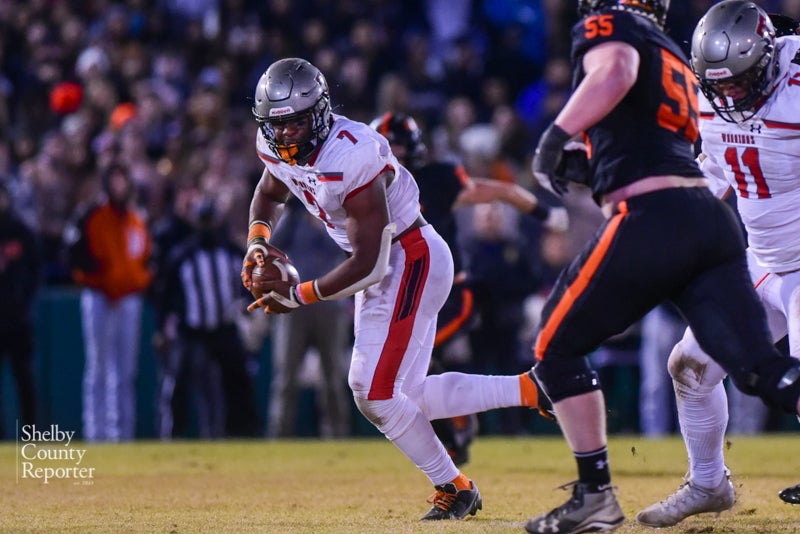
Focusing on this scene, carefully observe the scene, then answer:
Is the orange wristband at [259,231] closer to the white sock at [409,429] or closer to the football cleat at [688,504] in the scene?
the white sock at [409,429]

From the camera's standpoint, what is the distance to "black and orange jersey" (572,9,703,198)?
4.29 meters

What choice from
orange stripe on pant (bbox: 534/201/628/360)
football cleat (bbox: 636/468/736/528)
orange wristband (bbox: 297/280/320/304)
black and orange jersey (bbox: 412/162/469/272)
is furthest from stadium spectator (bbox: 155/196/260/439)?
orange stripe on pant (bbox: 534/201/628/360)

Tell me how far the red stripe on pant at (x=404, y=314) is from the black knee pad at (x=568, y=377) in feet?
3.39

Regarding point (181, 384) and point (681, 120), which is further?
point (181, 384)

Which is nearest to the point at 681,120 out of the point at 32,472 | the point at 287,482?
the point at 287,482

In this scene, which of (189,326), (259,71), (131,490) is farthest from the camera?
(259,71)

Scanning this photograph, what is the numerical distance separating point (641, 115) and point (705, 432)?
56.7 inches

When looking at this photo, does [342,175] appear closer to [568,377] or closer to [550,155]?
[550,155]

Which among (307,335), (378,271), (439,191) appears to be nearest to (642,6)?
(378,271)

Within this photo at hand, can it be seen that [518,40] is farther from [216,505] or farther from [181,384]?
[216,505]

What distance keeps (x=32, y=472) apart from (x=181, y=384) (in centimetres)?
303

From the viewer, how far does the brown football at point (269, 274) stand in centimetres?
509

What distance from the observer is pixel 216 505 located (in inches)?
231

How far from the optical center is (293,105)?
16.6 ft
